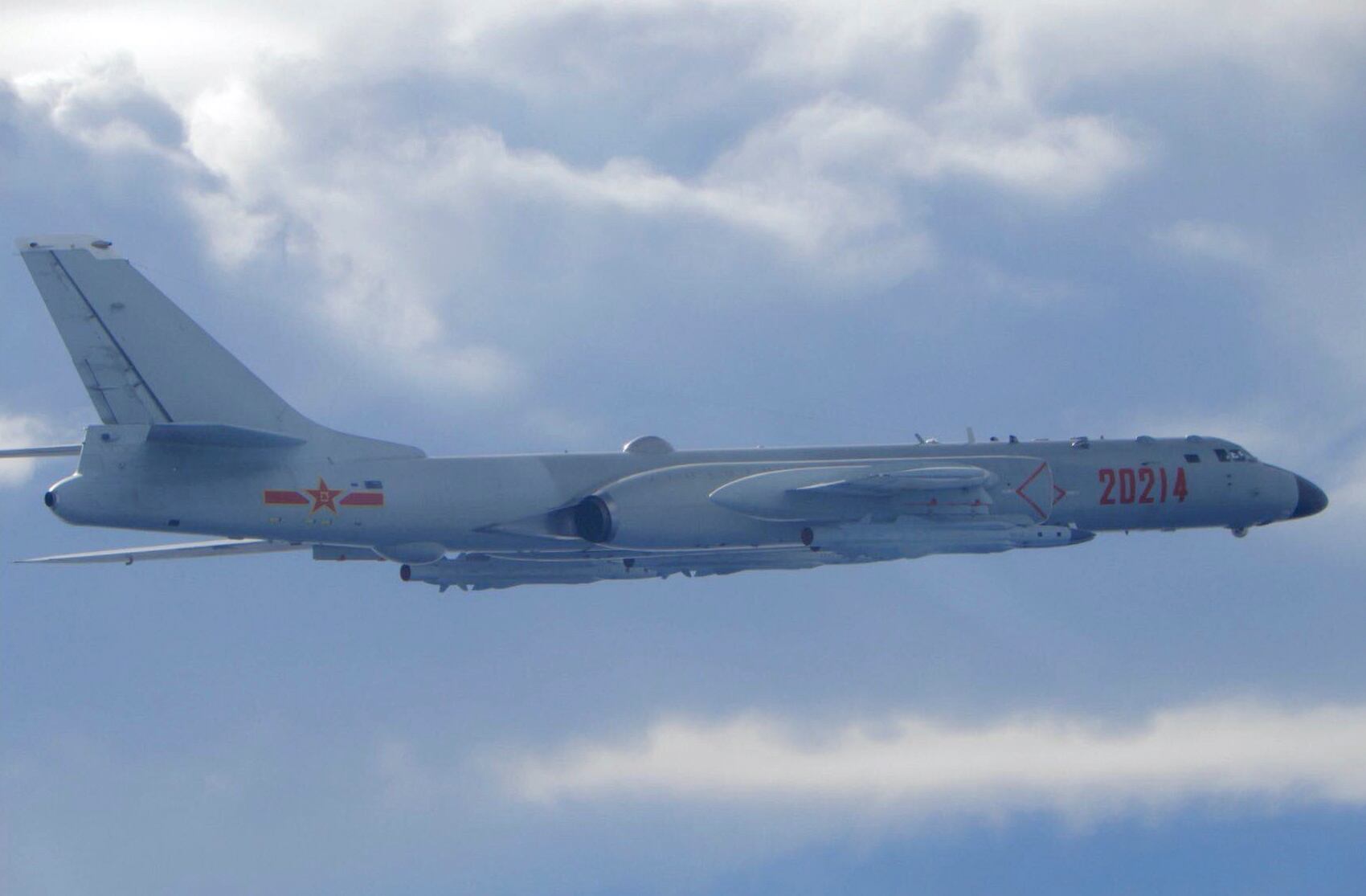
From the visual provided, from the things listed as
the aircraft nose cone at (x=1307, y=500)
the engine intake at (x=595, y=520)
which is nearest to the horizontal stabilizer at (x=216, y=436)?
the engine intake at (x=595, y=520)

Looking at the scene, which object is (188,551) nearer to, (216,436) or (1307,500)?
(216,436)

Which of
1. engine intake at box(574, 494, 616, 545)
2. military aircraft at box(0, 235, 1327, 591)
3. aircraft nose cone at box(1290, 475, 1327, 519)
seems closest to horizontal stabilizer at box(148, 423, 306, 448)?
military aircraft at box(0, 235, 1327, 591)

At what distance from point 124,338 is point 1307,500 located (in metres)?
21.0

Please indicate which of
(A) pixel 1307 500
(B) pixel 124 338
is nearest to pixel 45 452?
(B) pixel 124 338

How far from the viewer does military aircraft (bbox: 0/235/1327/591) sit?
20812mm

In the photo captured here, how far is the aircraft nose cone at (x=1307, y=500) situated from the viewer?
30.5 meters

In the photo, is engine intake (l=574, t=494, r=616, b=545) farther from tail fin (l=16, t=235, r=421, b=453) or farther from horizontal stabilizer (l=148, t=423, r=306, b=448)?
tail fin (l=16, t=235, r=421, b=453)

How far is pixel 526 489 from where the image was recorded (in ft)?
79.3

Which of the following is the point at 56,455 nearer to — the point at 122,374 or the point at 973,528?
the point at 122,374

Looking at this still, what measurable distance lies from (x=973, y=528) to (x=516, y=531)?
273 inches

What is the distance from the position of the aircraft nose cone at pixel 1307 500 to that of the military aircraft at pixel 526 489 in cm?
4

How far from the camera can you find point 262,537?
2214 cm

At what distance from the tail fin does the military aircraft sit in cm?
2

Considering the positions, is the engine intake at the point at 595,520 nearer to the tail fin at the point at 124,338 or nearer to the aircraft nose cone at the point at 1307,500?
the tail fin at the point at 124,338
